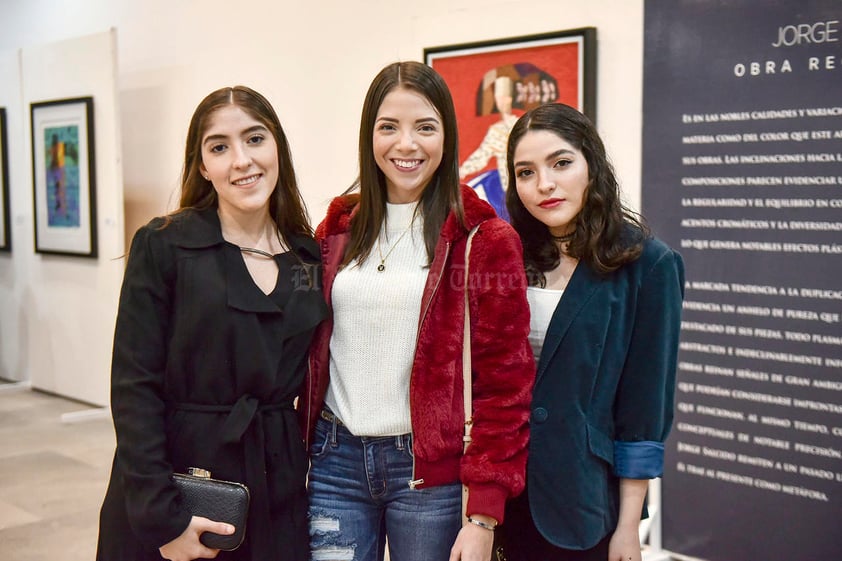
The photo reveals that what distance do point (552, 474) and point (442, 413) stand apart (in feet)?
0.96

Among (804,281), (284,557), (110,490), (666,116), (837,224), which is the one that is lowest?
(284,557)

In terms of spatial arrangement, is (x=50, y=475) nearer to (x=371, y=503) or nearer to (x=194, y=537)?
(x=194, y=537)

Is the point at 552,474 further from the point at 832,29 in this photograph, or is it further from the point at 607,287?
the point at 832,29

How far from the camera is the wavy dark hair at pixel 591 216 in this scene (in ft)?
5.83

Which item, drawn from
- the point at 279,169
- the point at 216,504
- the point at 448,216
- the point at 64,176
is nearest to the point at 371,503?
the point at 216,504

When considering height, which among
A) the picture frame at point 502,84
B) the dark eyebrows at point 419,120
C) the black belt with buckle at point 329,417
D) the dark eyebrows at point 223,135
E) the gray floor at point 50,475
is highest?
the picture frame at point 502,84

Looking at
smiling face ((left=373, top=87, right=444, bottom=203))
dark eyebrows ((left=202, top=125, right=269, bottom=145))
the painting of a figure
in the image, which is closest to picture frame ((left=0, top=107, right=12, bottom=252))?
the painting of a figure

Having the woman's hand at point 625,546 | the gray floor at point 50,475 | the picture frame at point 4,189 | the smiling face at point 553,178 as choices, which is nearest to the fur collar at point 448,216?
the smiling face at point 553,178

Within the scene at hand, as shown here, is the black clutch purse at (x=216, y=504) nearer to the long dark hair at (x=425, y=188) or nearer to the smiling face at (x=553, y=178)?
the long dark hair at (x=425, y=188)

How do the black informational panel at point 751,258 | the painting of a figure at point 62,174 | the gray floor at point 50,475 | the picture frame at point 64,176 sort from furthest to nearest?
1. the painting of a figure at point 62,174
2. the picture frame at point 64,176
3. the gray floor at point 50,475
4. the black informational panel at point 751,258

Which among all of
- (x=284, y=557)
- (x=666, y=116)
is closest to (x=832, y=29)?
(x=666, y=116)

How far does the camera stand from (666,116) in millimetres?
3182

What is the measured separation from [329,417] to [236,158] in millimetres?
635

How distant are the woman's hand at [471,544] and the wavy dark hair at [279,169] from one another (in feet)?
2.66
